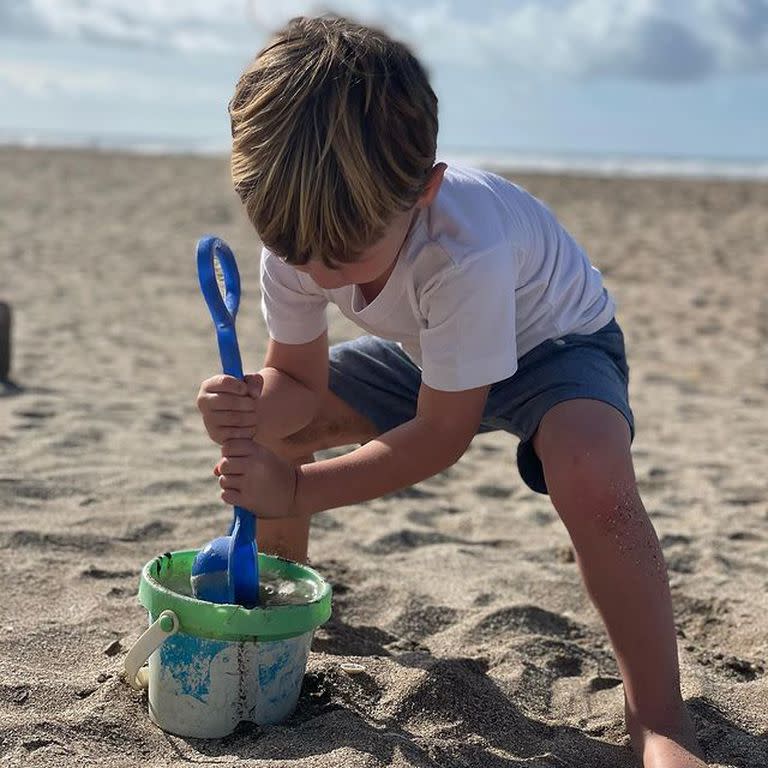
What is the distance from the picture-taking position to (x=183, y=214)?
1209cm

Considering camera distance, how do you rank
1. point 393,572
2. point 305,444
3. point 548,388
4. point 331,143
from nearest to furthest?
point 331,143, point 548,388, point 305,444, point 393,572

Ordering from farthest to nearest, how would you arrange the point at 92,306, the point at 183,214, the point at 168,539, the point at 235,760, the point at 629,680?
the point at 183,214 → the point at 92,306 → the point at 168,539 → the point at 629,680 → the point at 235,760

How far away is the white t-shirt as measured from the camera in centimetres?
196

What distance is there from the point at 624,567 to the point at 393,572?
90 cm

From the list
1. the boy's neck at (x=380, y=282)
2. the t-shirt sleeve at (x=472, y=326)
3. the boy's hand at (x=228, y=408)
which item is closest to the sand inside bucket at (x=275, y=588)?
the boy's hand at (x=228, y=408)

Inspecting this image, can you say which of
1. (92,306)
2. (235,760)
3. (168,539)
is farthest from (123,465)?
(92,306)

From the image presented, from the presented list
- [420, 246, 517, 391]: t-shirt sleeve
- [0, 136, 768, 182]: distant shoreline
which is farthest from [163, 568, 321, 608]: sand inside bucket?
[0, 136, 768, 182]: distant shoreline

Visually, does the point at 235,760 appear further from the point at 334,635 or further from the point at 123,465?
the point at 123,465

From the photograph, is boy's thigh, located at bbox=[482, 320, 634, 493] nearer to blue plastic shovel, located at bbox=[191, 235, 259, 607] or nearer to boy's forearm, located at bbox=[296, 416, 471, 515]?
boy's forearm, located at bbox=[296, 416, 471, 515]

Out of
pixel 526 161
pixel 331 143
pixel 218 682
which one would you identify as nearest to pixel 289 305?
pixel 331 143

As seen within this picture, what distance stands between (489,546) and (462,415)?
1099 millimetres

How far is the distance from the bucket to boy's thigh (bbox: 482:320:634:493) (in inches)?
A: 19.5

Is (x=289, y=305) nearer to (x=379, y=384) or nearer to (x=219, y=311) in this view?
(x=379, y=384)

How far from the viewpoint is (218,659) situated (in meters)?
1.85
